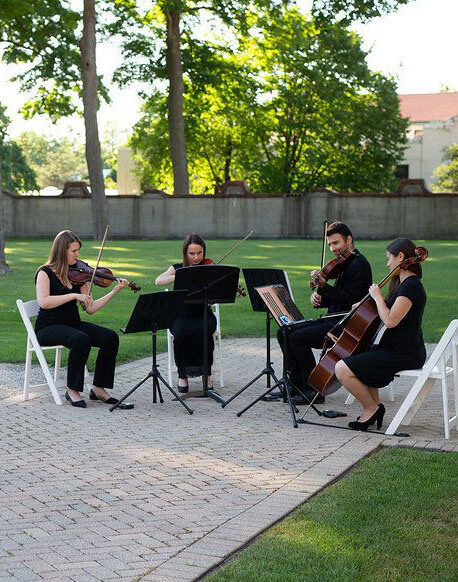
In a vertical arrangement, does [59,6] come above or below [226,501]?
above

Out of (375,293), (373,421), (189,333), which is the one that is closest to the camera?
(375,293)

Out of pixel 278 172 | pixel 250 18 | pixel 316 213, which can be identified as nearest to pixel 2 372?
pixel 250 18

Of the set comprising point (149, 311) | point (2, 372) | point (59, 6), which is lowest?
point (2, 372)

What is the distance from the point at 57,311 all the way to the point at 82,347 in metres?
0.62

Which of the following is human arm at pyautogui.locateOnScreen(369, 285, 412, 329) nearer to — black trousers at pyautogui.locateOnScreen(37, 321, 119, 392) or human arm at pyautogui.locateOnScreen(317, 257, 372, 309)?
human arm at pyautogui.locateOnScreen(317, 257, 372, 309)

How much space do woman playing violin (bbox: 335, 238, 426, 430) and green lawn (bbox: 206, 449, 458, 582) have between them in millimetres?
1335

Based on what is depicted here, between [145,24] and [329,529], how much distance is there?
42823 millimetres

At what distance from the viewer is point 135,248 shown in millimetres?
39469

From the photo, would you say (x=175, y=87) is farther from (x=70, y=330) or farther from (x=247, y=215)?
(x=70, y=330)

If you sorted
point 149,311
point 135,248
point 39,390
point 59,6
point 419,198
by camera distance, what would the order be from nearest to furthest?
point 149,311
point 39,390
point 59,6
point 135,248
point 419,198

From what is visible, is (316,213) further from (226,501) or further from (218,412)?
(226,501)

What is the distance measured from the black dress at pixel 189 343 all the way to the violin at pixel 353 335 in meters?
1.92

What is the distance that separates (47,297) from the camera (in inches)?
403

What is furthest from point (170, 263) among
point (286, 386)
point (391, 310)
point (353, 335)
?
point (391, 310)
